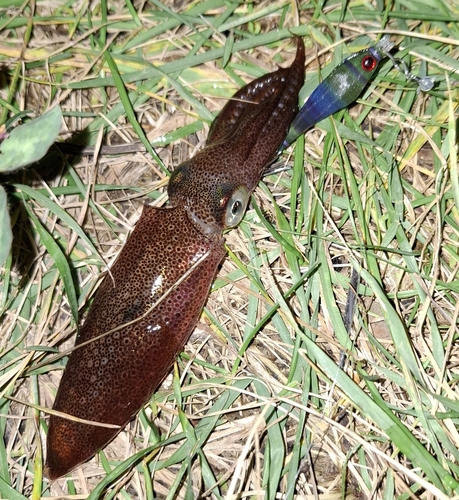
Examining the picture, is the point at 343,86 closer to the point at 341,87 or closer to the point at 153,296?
the point at 341,87

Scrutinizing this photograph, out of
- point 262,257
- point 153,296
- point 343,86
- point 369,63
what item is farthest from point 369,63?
point 153,296

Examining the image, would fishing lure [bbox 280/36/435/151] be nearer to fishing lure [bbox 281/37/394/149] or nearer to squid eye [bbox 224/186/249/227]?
fishing lure [bbox 281/37/394/149]

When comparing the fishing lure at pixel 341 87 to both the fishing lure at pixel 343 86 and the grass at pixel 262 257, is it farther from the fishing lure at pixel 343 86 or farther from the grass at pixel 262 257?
the grass at pixel 262 257

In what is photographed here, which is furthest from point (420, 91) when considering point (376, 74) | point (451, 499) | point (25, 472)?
point (25, 472)

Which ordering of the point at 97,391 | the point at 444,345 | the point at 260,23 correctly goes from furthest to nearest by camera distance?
the point at 260,23 < the point at 444,345 < the point at 97,391

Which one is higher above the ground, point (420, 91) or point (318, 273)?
point (420, 91)

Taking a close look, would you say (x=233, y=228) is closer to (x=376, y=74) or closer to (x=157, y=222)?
(x=157, y=222)
